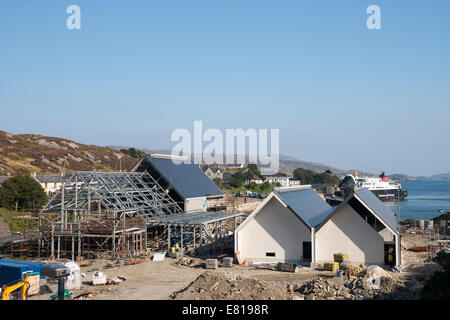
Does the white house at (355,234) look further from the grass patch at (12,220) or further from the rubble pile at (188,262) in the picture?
the grass patch at (12,220)

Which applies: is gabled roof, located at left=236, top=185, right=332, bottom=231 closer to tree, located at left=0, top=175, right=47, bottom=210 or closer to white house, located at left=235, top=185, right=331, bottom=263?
white house, located at left=235, top=185, right=331, bottom=263

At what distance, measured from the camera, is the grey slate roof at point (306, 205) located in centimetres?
3288

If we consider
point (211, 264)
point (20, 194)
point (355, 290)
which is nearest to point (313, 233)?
point (211, 264)

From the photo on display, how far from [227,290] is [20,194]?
43.6 m

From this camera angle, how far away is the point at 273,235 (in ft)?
109

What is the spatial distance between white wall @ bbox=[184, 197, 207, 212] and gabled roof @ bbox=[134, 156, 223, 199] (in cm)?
42

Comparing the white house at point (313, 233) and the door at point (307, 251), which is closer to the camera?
the white house at point (313, 233)

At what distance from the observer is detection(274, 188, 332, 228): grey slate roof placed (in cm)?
3288

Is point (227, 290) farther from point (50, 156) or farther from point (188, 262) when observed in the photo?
point (50, 156)

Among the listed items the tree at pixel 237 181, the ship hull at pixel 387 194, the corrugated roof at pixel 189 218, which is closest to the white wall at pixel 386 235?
the corrugated roof at pixel 189 218

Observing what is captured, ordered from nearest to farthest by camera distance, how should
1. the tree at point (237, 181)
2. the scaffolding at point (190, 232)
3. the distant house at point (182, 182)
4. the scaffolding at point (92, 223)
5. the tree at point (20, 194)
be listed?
the scaffolding at point (92, 223) → the scaffolding at point (190, 232) → the distant house at point (182, 182) → the tree at point (20, 194) → the tree at point (237, 181)

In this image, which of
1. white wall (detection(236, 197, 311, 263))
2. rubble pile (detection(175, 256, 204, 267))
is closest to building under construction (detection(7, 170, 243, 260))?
rubble pile (detection(175, 256, 204, 267))
